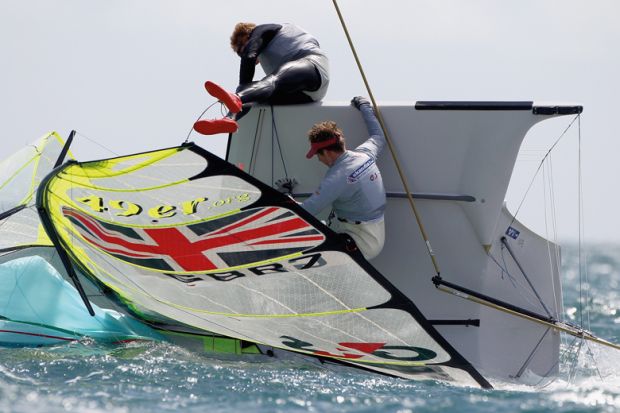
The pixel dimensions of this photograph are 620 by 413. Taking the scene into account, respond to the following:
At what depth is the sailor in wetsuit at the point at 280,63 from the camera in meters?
6.95

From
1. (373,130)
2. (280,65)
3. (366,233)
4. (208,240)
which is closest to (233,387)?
(208,240)

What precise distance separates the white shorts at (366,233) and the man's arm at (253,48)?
122cm

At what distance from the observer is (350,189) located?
637cm

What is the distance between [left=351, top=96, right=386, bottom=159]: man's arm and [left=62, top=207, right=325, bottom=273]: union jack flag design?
3.24 ft

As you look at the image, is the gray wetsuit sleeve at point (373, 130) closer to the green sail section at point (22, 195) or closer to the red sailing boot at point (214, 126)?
the red sailing boot at point (214, 126)

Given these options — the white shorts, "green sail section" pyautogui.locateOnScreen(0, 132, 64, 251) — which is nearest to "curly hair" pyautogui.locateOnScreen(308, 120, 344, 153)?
the white shorts

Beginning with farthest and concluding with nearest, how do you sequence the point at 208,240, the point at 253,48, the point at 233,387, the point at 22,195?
the point at 22,195 → the point at 253,48 → the point at 208,240 → the point at 233,387

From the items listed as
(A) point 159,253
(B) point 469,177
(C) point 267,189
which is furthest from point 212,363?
(B) point 469,177

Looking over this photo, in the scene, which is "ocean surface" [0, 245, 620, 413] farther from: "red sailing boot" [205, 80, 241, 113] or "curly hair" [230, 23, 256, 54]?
"curly hair" [230, 23, 256, 54]

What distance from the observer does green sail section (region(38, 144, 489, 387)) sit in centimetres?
598

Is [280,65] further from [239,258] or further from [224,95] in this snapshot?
[239,258]

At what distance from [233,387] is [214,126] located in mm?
1472

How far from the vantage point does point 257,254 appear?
20.1 feet

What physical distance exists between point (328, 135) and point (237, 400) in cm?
174
